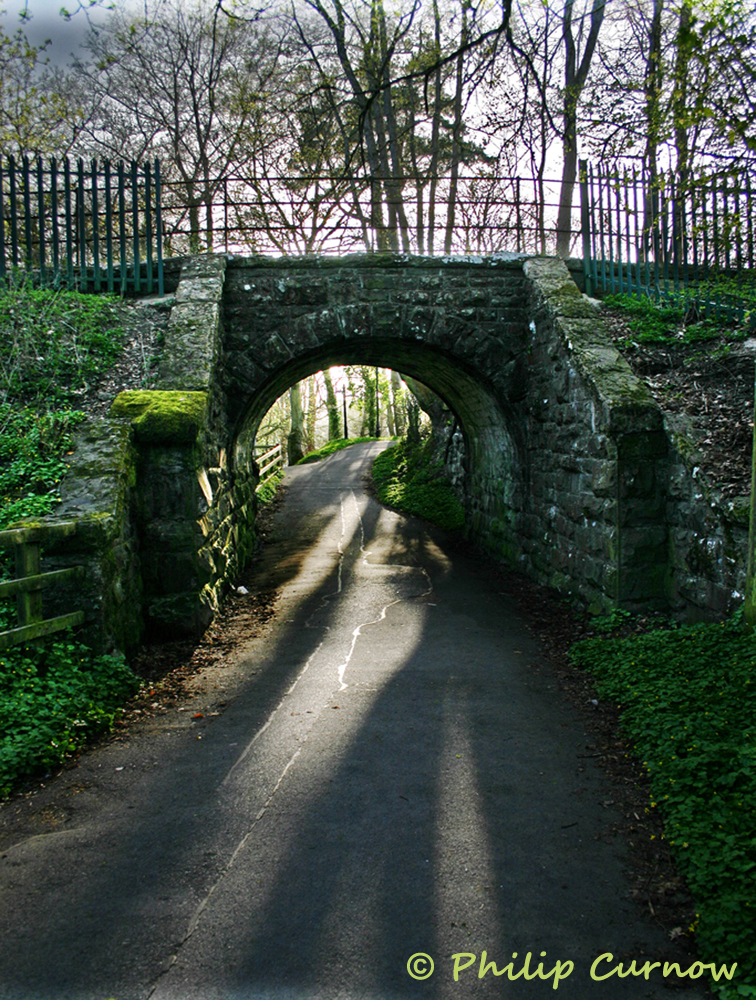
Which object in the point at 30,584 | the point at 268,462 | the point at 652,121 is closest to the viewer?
the point at 30,584

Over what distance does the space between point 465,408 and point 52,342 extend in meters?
6.66

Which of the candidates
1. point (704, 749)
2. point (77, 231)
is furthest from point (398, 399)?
point (704, 749)

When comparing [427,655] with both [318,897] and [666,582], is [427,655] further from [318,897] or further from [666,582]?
[318,897]

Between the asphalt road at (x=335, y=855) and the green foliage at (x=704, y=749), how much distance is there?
27 centimetres

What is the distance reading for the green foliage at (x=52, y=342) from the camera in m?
7.01

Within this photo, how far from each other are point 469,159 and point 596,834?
62.8 ft

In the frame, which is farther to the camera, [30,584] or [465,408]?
[465,408]

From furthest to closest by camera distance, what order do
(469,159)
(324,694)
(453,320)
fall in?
1. (469,159)
2. (453,320)
3. (324,694)

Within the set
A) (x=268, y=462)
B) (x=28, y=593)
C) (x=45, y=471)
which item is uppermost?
(x=268, y=462)

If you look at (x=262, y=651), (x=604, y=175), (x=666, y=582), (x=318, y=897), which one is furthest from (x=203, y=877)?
(x=604, y=175)

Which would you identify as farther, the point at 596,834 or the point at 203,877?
the point at 596,834

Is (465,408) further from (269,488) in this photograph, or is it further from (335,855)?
(335,855)

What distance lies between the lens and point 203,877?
2.82m

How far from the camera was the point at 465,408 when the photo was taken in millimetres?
10945
